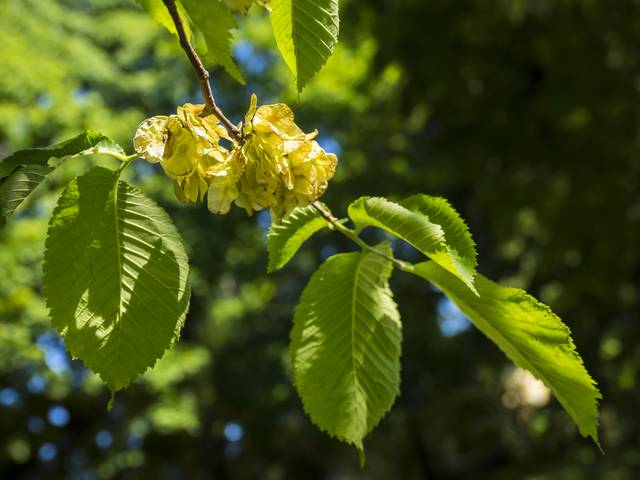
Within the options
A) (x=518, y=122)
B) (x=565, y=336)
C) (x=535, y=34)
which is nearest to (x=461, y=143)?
(x=518, y=122)

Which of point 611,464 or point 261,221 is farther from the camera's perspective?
point 261,221

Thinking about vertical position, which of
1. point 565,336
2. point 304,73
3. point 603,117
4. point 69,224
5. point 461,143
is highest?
Result: point 304,73

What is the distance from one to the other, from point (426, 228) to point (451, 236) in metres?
0.04

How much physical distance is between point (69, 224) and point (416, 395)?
30.9ft

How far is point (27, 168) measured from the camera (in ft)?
2.55

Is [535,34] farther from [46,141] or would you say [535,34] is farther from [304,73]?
[46,141]

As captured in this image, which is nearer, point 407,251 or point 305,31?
point 305,31

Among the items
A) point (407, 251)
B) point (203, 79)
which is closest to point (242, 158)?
point (203, 79)

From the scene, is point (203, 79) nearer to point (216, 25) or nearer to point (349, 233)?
point (216, 25)

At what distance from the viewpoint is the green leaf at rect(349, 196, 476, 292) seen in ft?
2.57

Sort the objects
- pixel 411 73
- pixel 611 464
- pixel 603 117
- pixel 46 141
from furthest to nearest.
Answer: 1. pixel 46 141
2. pixel 611 464
3. pixel 411 73
4. pixel 603 117

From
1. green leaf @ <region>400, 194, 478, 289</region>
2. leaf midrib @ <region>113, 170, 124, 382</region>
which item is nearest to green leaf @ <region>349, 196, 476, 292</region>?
green leaf @ <region>400, 194, 478, 289</region>

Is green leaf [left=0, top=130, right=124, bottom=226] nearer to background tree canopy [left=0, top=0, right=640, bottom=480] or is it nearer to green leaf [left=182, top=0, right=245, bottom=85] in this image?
green leaf [left=182, top=0, right=245, bottom=85]

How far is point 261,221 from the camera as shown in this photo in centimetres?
1110
